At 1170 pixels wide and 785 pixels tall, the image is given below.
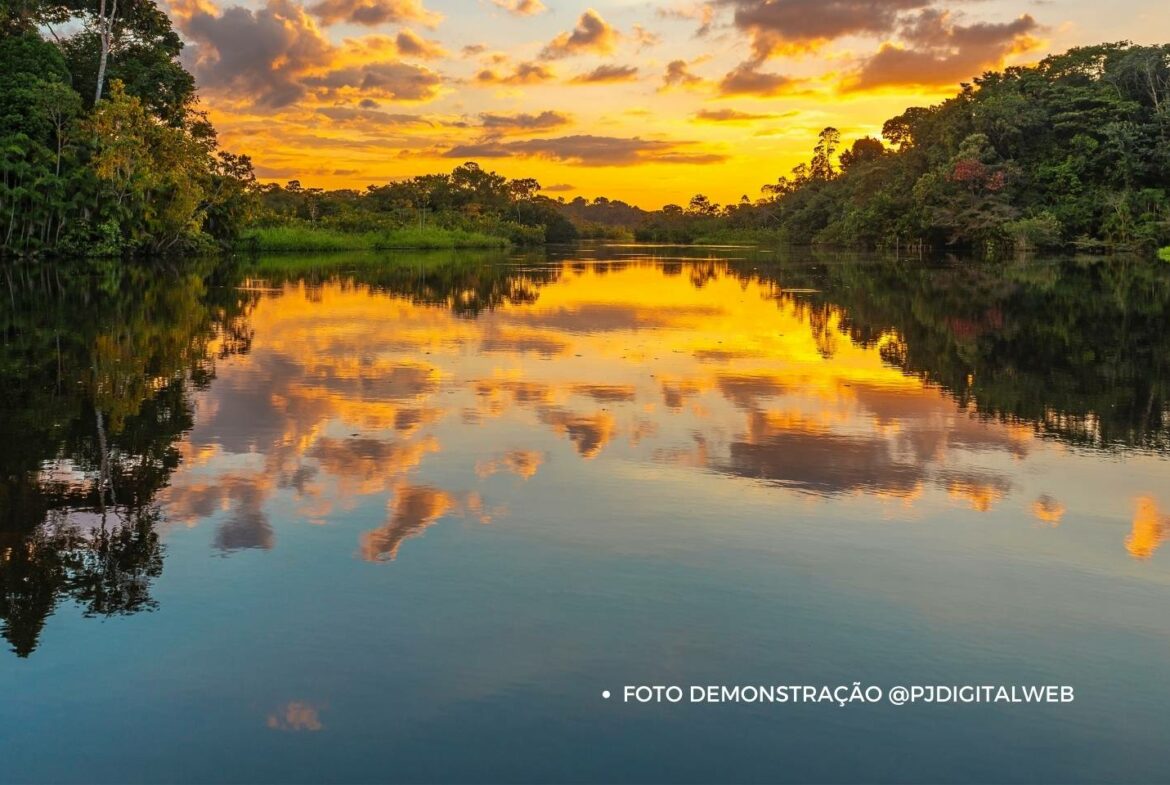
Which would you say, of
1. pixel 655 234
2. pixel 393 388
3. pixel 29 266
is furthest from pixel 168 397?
pixel 655 234

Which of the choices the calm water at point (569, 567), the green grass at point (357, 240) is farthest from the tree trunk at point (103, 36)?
the calm water at point (569, 567)

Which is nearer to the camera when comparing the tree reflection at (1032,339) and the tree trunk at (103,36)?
the tree reflection at (1032,339)

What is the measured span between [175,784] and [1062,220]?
204ft

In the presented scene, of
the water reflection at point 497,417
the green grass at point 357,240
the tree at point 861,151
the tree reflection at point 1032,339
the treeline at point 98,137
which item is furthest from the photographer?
the tree at point 861,151

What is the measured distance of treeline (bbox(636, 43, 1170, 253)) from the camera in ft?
183

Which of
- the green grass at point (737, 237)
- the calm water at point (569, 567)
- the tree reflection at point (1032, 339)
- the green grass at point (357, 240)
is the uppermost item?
the green grass at point (737, 237)

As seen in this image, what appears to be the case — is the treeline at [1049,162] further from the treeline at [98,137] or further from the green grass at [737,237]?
the green grass at [737,237]

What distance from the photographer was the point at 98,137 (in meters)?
40.8

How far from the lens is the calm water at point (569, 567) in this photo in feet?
12.6

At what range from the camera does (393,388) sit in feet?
38.7

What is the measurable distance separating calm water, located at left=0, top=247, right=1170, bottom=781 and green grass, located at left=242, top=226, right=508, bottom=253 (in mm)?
55619

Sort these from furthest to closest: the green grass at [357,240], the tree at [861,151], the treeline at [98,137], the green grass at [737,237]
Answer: the green grass at [737,237]
the tree at [861,151]
the green grass at [357,240]
the treeline at [98,137]

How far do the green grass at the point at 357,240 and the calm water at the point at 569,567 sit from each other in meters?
55.6

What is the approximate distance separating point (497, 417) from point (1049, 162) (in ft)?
189
